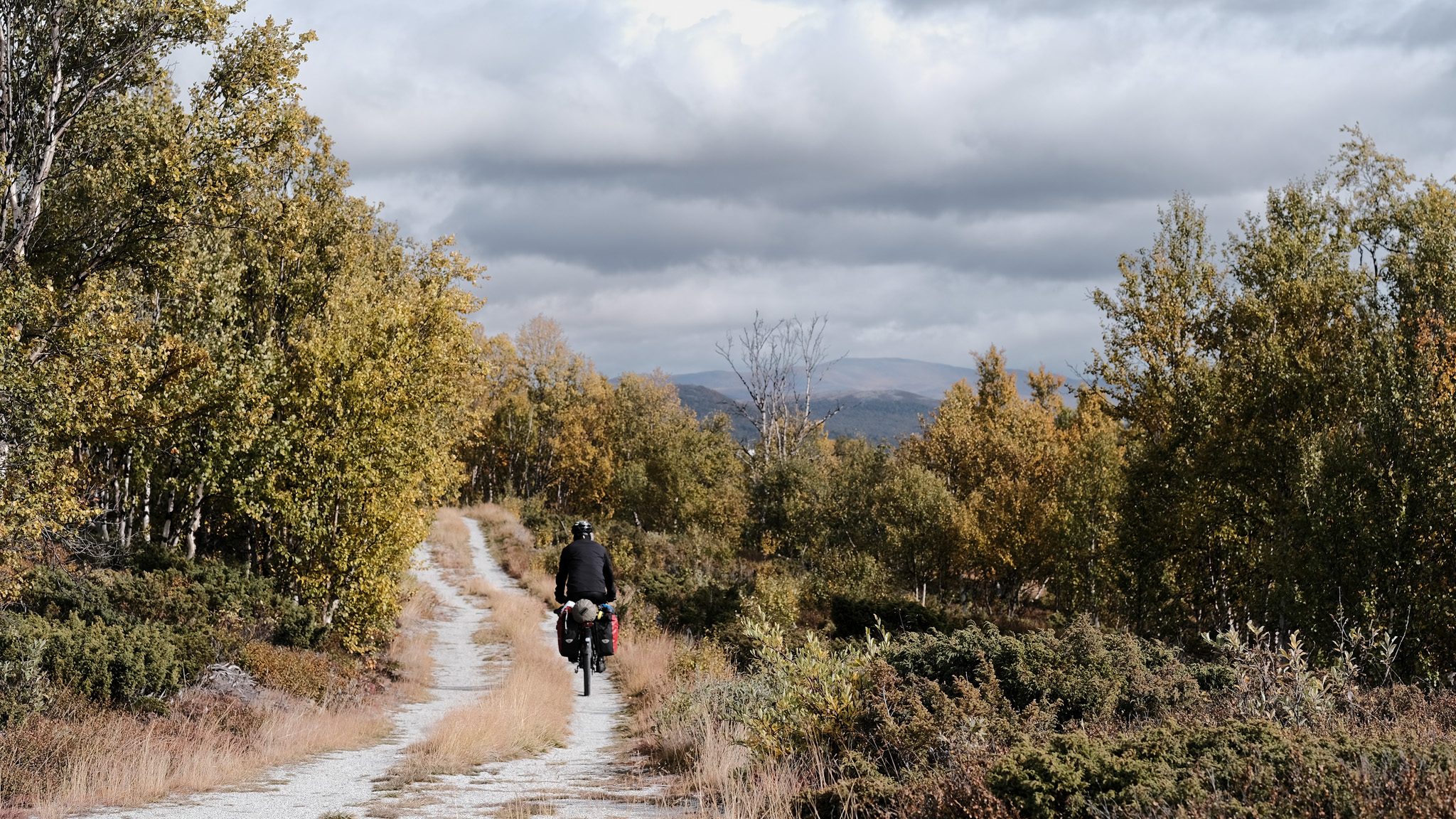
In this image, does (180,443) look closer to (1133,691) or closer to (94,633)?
(94,633)

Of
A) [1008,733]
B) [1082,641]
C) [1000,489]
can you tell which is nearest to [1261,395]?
[1000,489]

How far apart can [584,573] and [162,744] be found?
4938 mm

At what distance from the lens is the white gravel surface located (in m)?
7.27

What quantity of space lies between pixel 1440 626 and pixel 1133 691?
10.6 meters

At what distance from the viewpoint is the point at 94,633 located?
11.5 m

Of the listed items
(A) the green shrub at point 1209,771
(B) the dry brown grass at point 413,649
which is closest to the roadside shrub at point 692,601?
(B) the dry brown grass at point 413,649

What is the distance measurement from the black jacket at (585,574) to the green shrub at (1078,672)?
4.72 meters

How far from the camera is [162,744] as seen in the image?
9.84 meters

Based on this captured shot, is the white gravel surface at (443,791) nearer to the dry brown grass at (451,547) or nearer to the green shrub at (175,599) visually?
the green shrub at (175,599)

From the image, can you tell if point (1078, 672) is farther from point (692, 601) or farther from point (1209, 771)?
point (692, 601)

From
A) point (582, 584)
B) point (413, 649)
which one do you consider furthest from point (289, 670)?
point (413, 649)

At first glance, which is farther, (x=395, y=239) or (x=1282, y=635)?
(x=395, y=239)

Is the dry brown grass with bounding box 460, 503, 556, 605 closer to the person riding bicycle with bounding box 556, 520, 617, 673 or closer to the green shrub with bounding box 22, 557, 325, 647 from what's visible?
the green shrub with bounding box 22, 557, 325, 647

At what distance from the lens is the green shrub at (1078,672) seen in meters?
7.96
